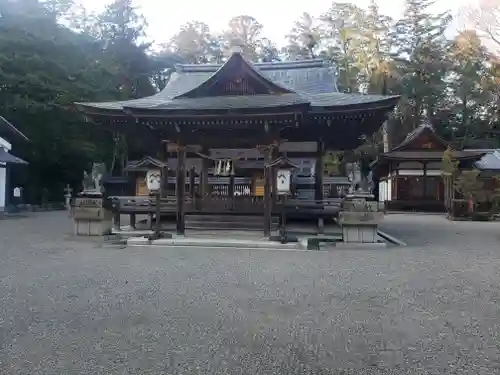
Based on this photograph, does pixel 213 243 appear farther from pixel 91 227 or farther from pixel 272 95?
pixel 272 95

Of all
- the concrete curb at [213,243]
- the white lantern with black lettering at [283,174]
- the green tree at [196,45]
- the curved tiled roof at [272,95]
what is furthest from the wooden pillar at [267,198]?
the green tree at [196,45]

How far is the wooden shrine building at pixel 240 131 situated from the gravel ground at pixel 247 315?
3820mm

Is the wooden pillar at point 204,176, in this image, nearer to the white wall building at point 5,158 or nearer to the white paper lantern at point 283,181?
the white paper lantern at point 283,181

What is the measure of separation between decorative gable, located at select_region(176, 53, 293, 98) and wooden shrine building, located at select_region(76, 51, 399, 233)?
0.03m

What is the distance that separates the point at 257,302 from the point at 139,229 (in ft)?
29.3

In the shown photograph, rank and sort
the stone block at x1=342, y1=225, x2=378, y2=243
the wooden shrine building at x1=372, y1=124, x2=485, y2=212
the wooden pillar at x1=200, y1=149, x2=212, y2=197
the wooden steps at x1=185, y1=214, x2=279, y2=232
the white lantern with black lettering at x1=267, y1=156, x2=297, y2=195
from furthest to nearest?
the wooden shrine building at x1=372, y1=124, x2=485, y2=212 → the wooden pillar at x1=200, y1=149, x2=212, y2=197 → the wooden steps at x1=185, y1=214, x2=279, y2=232 → the stone block at x1=342, y1=225, x2=378, y2=243 → the white lantern with black lettering at x1=267, y1=156, x2=297, y2=195

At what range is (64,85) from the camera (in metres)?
25.9

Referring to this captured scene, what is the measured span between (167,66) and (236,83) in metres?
27.5

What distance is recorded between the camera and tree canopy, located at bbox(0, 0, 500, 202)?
2544 centimetres

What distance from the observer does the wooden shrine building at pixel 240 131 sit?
11.2m

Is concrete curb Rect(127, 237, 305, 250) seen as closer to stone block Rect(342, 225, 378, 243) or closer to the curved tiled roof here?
stone block Rect(342, 225, 378, 243)

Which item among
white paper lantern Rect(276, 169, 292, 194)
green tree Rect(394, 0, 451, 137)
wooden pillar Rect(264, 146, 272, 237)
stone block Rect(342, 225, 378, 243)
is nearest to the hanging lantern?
wooden pillar Rect(264, 146, 272, 237)

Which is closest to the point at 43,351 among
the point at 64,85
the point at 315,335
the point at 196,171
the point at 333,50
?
the point at 315,335

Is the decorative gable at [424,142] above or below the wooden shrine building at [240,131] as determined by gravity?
above
